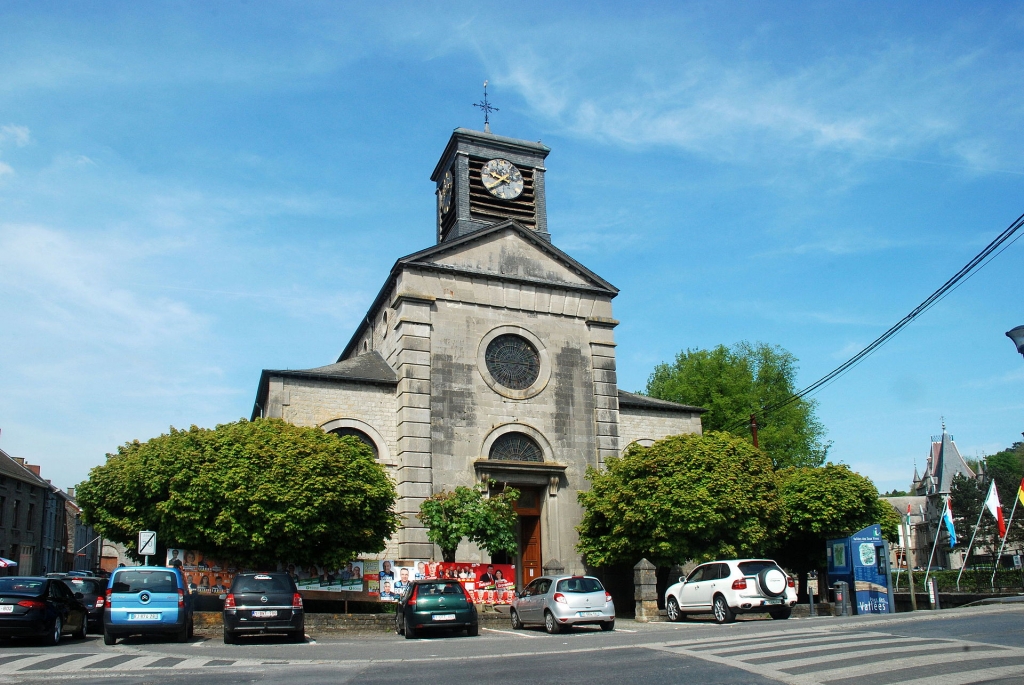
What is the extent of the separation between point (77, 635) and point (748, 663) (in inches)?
533

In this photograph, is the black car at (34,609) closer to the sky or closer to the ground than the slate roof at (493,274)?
closer to the ground

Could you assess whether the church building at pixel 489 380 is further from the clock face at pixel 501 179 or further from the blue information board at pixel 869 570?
the blue information board at pixel 869 570

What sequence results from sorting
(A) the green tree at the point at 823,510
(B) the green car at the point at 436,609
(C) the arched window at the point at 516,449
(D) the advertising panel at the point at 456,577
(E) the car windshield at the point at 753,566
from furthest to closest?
(A) the green tree at the point at 823,510 → (C) the arched window at the point at 516,449 → (D) the advertising panel at the point at 456,577 → (E) the car windshield at the point at 753,566 → (B) the green car at the point at 436,609

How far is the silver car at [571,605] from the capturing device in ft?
56.9

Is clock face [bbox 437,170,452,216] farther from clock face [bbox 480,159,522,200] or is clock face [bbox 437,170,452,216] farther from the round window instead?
the round window

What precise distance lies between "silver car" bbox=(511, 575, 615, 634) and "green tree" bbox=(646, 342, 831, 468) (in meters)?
26.7

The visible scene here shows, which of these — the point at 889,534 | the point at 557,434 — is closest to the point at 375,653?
the point at 557,434

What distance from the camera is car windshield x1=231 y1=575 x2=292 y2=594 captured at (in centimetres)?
1568

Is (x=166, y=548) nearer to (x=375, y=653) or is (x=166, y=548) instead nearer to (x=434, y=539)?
(x=434, y=539)

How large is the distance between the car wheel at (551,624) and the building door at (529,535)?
28.9ft

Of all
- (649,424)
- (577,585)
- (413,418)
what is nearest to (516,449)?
(413,418)

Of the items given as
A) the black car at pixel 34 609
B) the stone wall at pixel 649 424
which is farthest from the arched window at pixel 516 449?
the black car at pixel 34 609

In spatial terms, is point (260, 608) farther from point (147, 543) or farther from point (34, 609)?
point (147, 543)

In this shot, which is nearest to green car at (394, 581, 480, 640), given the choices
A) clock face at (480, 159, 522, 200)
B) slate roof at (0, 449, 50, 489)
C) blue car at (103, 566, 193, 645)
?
blue car at (103, 566, 193, 645)
